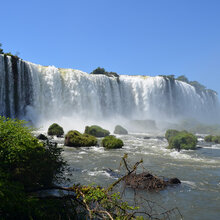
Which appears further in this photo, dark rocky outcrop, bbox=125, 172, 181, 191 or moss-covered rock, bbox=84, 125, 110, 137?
moss-covered rock, bbox=84, 125, 110, 137

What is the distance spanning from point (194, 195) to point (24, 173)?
608cm

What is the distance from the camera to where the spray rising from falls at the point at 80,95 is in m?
33.2

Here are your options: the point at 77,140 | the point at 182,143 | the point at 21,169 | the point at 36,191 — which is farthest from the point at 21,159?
the point at 182,143

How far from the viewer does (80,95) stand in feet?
139

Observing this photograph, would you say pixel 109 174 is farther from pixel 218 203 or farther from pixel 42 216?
pixel 42 216

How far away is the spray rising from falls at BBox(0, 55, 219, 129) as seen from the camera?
109 feet

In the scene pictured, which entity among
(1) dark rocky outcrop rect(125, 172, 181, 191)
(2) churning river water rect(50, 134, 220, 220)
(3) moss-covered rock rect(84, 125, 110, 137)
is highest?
(3) moss-covered rock rect(84, 125, 110, 137)

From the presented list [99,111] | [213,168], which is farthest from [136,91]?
[213,168]

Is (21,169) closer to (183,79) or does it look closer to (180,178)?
(180,178)

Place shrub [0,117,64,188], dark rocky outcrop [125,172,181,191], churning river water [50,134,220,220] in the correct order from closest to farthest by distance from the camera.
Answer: shrub [0,117,64,188], churning river water [50,134,220,220], dark rocky outcrop [125,172,181,191]

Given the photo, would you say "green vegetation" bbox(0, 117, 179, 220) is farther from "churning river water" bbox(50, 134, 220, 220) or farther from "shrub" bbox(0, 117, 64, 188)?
"churning river water" bbox(50, 134, 220, 220)

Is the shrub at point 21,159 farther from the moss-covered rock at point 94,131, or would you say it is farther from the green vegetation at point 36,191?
the moss-covered rock at point 94,131

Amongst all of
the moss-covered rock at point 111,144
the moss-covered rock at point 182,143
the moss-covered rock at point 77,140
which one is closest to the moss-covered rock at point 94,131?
the moss-covered rock at point 77,140

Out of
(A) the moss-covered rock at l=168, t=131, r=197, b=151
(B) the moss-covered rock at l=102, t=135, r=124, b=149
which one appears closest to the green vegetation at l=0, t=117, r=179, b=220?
(B) the moss-covered rock at l=102, t=135, r=124, b=149
